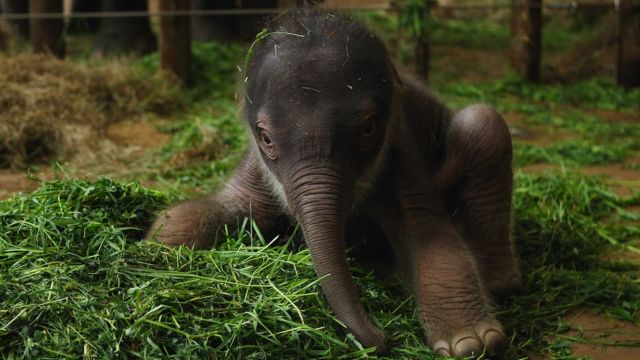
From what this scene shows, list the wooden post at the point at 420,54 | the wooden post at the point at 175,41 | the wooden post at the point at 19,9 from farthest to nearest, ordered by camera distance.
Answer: the wooden post at the point at 19,9 < the wooden post at the point at 420,54 < the wooden post at the point at 175,41

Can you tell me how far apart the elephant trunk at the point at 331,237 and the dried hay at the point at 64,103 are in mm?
4308

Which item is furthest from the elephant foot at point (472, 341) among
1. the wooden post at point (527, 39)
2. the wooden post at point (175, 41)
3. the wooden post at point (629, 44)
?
the wooden post at point (629, 44)

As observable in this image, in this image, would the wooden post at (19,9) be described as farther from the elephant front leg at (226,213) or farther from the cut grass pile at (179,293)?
the elephant front leg at (226,213)

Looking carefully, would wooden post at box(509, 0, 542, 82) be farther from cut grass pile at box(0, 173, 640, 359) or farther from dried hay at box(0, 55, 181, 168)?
cut grass pile at box(0, 173, 640, 359)

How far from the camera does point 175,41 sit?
10742 millimetres

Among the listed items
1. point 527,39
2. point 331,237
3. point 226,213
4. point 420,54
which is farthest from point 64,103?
point 527,39

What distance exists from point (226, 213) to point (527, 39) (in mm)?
8229

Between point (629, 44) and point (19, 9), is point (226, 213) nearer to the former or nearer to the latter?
point (629, 44)

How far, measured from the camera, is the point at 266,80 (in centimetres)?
421

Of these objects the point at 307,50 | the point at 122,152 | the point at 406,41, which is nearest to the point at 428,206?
the point at 307,50

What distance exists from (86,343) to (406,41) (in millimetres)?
8693

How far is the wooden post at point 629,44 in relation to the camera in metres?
11.7

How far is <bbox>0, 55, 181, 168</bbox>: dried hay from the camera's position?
311 inches

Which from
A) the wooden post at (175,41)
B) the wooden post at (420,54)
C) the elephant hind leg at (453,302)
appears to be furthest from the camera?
the wooden post at (420,54)
